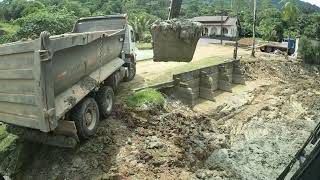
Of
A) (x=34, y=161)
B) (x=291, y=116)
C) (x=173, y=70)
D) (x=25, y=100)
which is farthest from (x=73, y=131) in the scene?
(x=291, y=116)

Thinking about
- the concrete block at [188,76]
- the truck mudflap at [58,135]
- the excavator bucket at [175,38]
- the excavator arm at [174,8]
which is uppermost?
the excavator arm at [174,8]

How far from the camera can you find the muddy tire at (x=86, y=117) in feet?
32.3

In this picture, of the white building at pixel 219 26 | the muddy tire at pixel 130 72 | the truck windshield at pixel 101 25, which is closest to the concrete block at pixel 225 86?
the muddy tire at pixel 130 72

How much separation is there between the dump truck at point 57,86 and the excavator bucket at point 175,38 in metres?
1.81

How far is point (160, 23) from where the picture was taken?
9836 millimetres

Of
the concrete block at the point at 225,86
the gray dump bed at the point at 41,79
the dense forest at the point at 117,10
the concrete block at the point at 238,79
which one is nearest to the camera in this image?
the gray dump bed at the point at 41,79

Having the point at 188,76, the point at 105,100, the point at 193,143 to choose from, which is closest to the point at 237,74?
the point at 188,76

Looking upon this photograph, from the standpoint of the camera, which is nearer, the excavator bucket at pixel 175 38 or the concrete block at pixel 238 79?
the excavator bucket at pixel 175 38

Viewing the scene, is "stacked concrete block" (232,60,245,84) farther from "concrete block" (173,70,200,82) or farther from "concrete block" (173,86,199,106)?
"concrete block" (173,86,199,106)

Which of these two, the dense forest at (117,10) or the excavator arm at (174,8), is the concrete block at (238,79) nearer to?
the dense forest at (117,10)

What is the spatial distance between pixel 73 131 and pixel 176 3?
13.1ft

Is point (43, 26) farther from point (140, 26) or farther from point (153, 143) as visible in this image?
point (153, 143)

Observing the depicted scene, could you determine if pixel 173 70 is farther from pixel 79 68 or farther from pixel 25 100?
pixel 25 100

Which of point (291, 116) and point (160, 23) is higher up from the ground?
point (160, 23)
